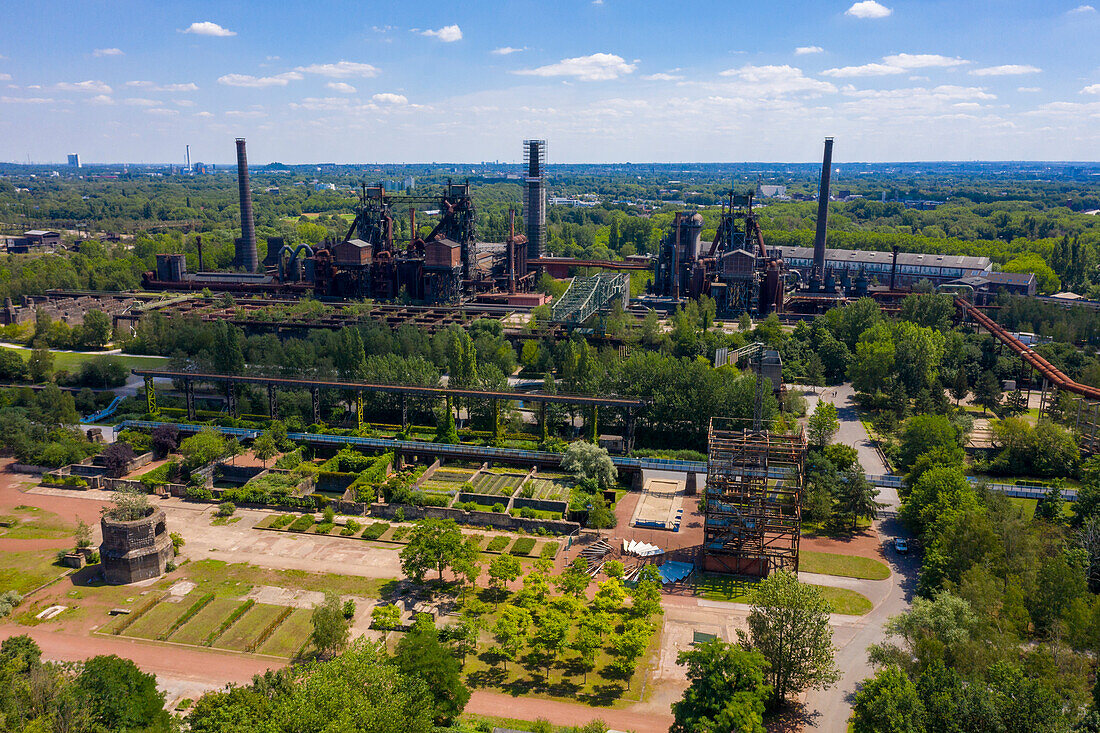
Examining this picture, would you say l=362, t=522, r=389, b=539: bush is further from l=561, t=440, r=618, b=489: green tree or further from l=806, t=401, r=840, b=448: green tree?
l=806, t=401, r=840, b=448: green tree

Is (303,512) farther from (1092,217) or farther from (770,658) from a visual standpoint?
(1092,217)

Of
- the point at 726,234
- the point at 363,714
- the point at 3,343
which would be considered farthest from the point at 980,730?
the point at 3,343

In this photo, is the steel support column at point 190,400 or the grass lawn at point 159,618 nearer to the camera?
the grass lawn at point 159,618

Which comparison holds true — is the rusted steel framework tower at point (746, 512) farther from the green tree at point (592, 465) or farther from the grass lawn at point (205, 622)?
the grass lawn at point (205, 622)

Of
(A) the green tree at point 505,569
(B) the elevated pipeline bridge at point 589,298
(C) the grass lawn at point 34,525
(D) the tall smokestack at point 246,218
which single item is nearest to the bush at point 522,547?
(A) the green tree at point 505,569

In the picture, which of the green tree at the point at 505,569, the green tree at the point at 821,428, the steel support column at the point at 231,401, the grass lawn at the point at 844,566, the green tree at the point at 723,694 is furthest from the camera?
the steel support column at the point at 231,401

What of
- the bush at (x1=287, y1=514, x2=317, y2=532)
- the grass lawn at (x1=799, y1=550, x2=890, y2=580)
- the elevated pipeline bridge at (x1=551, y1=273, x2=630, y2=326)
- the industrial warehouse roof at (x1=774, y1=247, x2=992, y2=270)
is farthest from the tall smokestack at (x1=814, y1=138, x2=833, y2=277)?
the bush at (x1=287, y1=514, x2=317, y2=532)
